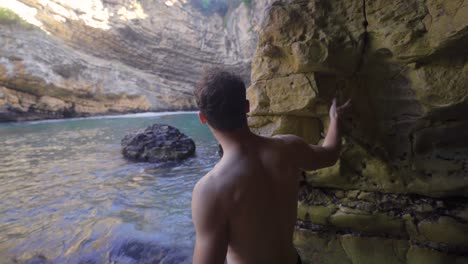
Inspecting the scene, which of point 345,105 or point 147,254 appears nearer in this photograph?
point 345,105

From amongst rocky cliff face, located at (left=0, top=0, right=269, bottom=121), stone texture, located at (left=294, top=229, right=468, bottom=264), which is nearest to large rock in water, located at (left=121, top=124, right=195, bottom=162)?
stone texture, located at (left=294, top=229, right=468, bottom=264)

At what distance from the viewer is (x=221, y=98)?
114 cm

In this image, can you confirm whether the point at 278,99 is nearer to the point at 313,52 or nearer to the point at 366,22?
the point at 313,52

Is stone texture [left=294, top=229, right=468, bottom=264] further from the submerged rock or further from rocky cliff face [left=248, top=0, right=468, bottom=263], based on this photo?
the submerged rock

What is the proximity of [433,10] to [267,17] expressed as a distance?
92 cm

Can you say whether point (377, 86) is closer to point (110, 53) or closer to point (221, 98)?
point (221, 98)

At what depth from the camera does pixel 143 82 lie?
25047mm

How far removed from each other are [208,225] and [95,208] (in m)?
3.79

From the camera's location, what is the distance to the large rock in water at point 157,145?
728cm

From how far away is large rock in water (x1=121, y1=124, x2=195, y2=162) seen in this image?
7277 millimetres

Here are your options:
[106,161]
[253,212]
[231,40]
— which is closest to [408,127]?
[253,212]

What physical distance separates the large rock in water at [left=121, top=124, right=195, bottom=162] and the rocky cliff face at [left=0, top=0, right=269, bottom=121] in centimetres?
1318

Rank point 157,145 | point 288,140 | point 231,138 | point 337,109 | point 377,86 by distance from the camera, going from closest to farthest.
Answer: point 231,138, point 288,140, point 337,109, point 377,86, point 157,145

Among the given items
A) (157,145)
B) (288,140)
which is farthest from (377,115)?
(157,145)
